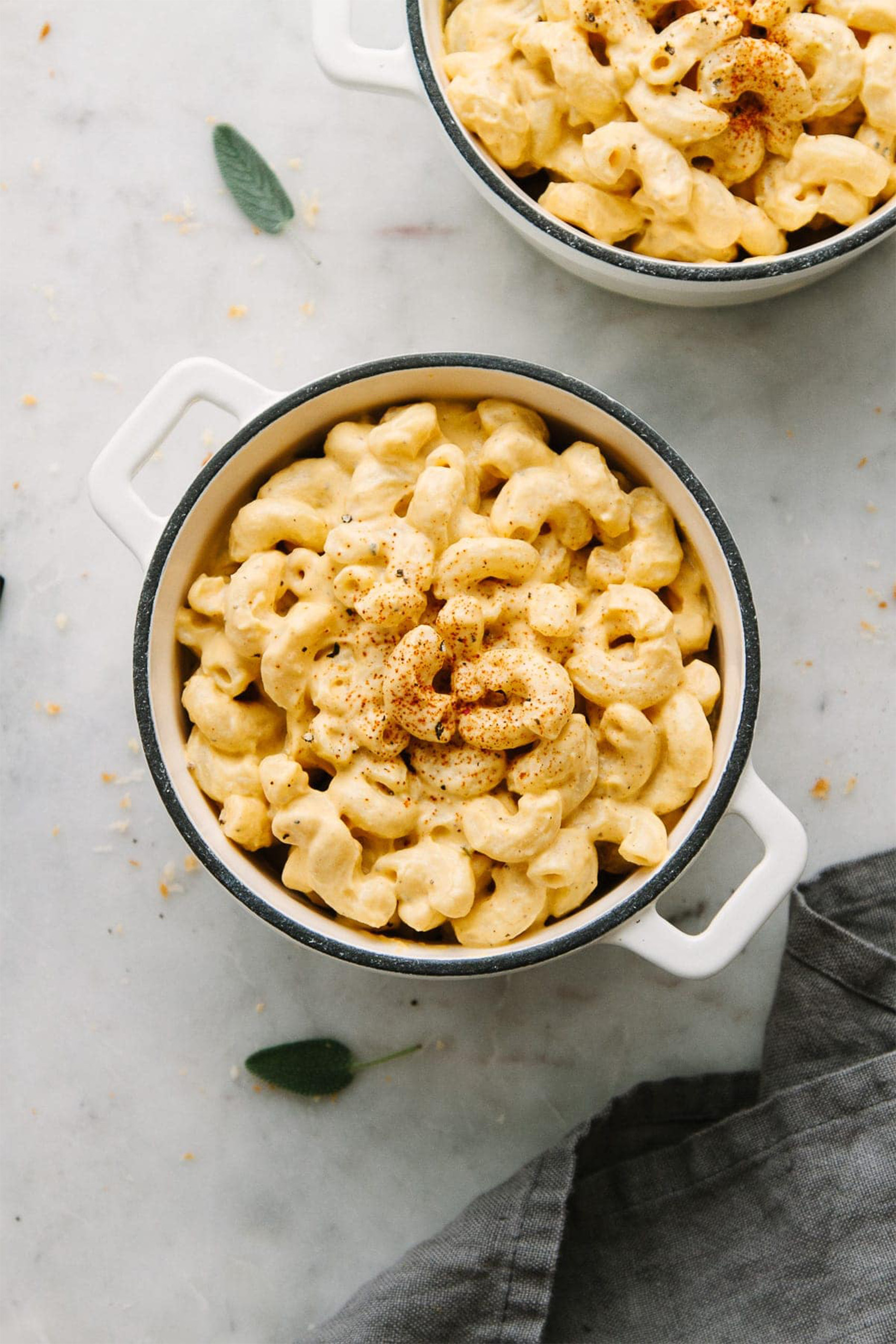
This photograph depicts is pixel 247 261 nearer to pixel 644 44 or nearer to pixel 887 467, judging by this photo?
pixel 644 44

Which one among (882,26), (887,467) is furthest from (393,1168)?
(882,26)

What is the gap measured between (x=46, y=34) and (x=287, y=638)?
99cm

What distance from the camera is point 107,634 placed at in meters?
1.62

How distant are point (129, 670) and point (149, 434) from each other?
420 millimetres

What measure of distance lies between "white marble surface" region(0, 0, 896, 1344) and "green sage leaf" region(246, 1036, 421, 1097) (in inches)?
1.1

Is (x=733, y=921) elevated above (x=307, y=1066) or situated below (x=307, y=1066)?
above

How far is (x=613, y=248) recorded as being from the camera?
1329 mm

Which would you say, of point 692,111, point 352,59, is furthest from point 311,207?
point 692,111

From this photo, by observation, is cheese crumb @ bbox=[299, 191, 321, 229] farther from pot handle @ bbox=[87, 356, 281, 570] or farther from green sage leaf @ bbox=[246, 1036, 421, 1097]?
green sage leaf @ bbox=[246, 1036, 421, 1097]

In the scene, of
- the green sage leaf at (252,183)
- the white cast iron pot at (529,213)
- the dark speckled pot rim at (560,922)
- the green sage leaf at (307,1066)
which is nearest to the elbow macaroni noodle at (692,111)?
the white cast iron pot at (529,213)

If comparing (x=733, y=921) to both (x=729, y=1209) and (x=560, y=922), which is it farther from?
(x=729, y=1209)

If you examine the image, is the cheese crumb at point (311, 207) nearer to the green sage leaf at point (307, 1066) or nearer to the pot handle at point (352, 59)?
the pot handle at point (352, 59)

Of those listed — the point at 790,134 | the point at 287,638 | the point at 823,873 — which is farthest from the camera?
the point at 823,873

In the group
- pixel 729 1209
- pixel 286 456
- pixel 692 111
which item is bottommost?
pixel 729 1209
